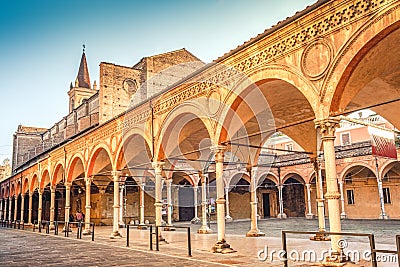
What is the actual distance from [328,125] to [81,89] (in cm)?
4721

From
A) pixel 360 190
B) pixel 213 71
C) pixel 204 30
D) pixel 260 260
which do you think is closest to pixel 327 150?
pixel 260 260

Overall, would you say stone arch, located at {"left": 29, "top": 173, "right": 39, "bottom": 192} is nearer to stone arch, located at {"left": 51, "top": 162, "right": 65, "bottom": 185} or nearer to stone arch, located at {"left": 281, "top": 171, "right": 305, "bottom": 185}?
stone arch, located at {"left": 51, "top": 162, "right": 65, "bottom": 185}

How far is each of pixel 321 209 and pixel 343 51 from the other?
6201 millimetres

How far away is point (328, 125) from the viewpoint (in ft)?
25.8

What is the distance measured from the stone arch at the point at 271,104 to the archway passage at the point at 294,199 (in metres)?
21.9

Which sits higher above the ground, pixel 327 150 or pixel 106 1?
pixel 106 1

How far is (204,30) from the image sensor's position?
12133 millimetres

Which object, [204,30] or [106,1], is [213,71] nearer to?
[204,30]

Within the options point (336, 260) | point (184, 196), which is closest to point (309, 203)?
point (184, 196)

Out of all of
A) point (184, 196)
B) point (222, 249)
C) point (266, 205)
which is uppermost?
point (184, 196)

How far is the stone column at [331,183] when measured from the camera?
740 cm

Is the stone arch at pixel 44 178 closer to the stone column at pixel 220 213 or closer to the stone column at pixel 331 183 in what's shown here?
the stone column at pixel 220 213

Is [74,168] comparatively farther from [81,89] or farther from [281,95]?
[81,89]

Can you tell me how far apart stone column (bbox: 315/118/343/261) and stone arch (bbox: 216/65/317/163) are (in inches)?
19.7
